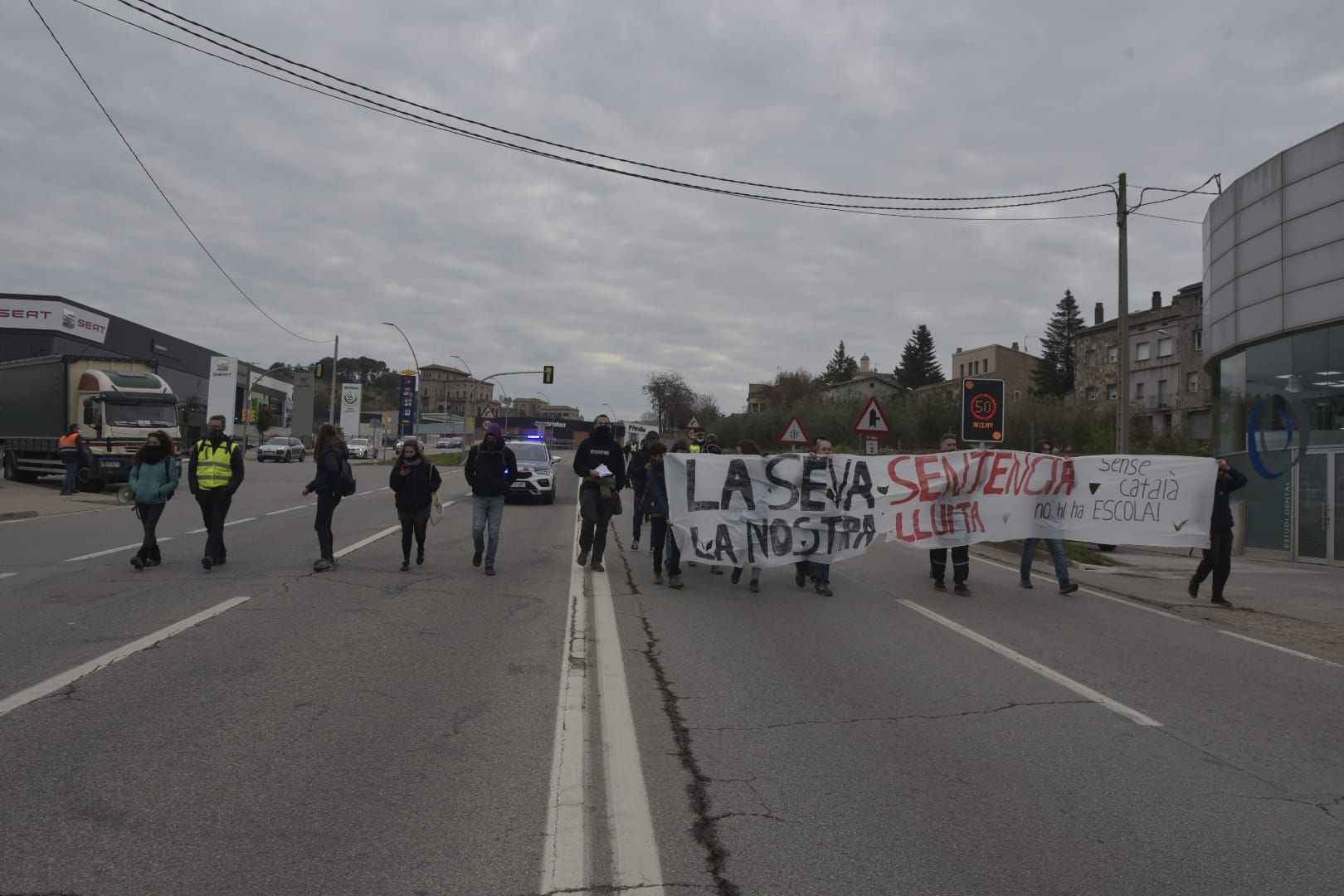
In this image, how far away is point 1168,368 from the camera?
193ft

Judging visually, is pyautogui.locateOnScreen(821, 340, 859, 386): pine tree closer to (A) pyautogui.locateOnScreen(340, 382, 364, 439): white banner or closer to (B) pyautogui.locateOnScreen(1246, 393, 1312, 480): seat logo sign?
(A) pyautogui.locateOnScreen(340, 382, 364, 439): white banner

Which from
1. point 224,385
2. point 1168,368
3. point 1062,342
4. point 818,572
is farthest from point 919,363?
point 818,572

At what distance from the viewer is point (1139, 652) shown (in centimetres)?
788

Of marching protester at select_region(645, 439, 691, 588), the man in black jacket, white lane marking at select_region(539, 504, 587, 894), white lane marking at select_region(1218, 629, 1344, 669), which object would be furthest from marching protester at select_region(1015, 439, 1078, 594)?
white lane marking at select_region(539, 504, 587, 894)

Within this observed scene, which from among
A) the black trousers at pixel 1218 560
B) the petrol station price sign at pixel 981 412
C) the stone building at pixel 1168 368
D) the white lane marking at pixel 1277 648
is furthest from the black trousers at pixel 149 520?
the stone building at pixel 1168 368

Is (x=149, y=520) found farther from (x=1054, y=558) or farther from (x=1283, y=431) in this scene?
(x=1283, y=431)

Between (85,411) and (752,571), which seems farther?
(85,411)

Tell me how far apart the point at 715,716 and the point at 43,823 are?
3.32m

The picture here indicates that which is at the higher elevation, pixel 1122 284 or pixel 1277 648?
pixel 1122 284

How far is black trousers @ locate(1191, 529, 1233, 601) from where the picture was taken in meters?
11.0

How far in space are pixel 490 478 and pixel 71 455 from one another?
1941 centimetres

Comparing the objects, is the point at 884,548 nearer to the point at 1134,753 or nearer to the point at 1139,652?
the point at 1139,652

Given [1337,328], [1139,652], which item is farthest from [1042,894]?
[1337,328]

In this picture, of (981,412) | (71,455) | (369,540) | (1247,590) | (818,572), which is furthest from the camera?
(71,455)
